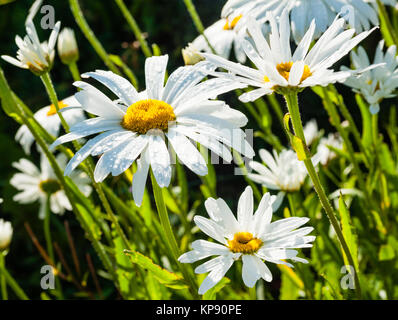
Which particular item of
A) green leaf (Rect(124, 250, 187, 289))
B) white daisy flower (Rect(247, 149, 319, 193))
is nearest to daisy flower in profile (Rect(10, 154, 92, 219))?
white daisy flower (Rect(247, 149, 319, 193))

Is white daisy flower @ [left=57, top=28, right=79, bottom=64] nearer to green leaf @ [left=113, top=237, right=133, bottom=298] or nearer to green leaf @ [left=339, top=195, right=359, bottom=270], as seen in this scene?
green leaf @ [left=113, top=237, right=133, bottom=298]

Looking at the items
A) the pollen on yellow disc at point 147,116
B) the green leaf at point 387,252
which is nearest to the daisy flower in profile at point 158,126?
the pollen on yellow disc at point 147,116

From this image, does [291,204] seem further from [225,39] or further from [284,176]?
[225,39]

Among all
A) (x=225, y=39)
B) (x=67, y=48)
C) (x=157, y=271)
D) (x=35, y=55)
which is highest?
(x=225, y=39)

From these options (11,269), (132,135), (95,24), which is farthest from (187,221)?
(95,24)

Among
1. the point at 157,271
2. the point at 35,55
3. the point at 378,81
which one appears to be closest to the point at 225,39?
the point at 378,81
